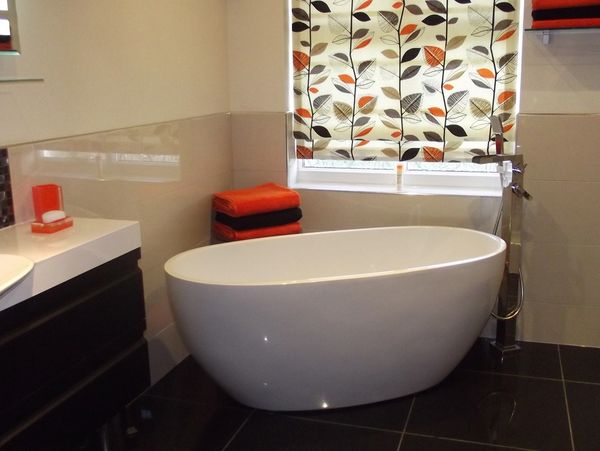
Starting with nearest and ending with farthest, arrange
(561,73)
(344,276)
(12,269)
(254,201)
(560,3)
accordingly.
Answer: (12,269)
(344,276)
(560,3)
(561,73)
(254,201)

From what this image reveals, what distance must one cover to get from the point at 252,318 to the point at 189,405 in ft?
2.08

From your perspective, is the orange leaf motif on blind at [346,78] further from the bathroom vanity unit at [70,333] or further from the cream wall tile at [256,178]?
the bathroom vanity unit at [70,333]

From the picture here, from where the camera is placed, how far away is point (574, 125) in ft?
10.3

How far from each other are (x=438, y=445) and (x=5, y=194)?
1701 mm

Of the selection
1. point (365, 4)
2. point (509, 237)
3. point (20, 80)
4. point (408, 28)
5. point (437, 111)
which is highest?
point (365, 4)

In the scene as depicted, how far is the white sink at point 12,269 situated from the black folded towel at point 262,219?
1.52 m

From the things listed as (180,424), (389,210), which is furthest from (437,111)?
(180,424)

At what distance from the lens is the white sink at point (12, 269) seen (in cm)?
156

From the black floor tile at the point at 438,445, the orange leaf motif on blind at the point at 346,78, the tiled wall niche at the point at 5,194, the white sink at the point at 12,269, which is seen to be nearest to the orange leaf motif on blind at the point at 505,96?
the orange leaf motif on blind at the point at 346,78

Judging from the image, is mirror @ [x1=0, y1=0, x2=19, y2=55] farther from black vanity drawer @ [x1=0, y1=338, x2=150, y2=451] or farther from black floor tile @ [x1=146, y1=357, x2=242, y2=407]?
black floor tile @ [x1=146, y1=357, x2=242, y2=407]

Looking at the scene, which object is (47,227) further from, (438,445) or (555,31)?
(555,31)

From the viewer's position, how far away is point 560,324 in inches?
133

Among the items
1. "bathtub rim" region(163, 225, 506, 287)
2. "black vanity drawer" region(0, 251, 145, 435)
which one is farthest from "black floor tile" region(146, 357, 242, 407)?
"black vanity drawer" region(0, 251, 145, 435)

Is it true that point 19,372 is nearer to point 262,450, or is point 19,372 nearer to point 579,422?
point 262,450
